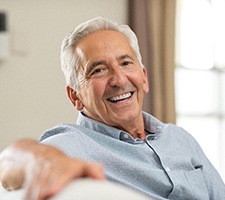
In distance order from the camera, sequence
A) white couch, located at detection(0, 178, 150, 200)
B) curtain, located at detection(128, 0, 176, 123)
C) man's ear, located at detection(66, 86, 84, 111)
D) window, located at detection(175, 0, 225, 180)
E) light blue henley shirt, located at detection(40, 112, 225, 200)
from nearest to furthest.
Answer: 1. white couch, located at detection(0, 178, 150, 200)
2. light blue henley shirt, located at detection(40, 112, 225, 200)
3. man's ear, located at detection(66, 86, 84, 111)
4. curtain, located at detection(128, 0, 176, 123)
5. window, located at detection(175, 0, 225, 180)

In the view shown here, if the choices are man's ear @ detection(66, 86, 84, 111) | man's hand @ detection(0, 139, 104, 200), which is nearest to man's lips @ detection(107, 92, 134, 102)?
man's ear @ detection(66, 86, 84, 111)

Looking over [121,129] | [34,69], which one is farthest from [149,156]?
[34,69]

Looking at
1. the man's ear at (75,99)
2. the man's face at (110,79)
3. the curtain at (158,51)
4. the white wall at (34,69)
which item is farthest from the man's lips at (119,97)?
the curtain at (158,51)

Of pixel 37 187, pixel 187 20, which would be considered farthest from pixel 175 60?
pixel 37 187

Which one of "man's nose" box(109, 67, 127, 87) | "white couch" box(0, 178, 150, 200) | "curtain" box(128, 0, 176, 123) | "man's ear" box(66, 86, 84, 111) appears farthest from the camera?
"curtain" box(128, 0, 176, 123)

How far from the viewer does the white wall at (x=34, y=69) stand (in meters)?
3.49

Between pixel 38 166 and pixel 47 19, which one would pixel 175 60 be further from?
pixel 38 166

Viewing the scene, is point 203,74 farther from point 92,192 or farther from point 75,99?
point 92,192

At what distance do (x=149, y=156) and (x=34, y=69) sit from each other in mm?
1851

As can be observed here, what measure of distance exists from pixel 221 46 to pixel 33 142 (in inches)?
129

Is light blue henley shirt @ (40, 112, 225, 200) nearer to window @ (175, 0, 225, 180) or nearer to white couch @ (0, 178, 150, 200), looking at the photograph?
white couch @ (0, 178, 150, 200)

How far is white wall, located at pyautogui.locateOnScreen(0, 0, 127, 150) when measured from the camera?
349 centimetres

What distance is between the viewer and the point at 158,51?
3.90 m

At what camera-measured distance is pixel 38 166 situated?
809 mm
